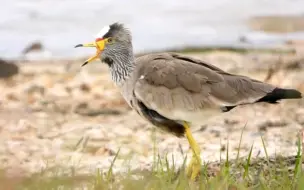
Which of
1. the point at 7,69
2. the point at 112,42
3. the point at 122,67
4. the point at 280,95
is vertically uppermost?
the point at 112,42

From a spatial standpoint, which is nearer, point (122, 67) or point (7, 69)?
point (122, 67)

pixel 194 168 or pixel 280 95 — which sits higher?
pixel 280 95

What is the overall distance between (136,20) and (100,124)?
20.6 ft

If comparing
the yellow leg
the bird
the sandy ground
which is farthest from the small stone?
the yellow leg

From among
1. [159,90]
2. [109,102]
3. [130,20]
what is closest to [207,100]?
[159,90]

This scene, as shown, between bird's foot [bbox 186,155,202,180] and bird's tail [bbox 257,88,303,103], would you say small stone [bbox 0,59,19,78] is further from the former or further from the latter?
bird's tail [bbox 257,88,303,103]

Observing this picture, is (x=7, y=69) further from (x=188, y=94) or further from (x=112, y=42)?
(x=188, y=94)

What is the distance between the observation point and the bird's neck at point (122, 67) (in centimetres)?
651

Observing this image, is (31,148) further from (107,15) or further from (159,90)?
(107,15)

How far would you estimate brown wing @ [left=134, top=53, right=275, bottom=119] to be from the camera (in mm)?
6152

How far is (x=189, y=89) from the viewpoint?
243 inches

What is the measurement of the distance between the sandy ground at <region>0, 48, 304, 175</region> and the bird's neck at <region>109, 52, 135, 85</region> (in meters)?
Answer: 0.49

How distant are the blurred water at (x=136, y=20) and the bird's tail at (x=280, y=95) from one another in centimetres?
660

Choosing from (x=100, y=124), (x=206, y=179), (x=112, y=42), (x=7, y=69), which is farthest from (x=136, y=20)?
(x=206, y=179)
